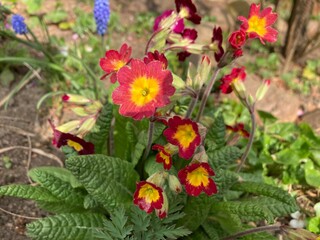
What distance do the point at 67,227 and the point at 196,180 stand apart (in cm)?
51

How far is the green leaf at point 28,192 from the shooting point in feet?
5.85

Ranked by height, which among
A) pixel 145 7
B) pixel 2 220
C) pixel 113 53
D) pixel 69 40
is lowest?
pixel 2 220

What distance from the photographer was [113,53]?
1749 millimetres

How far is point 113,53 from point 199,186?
0.55 m

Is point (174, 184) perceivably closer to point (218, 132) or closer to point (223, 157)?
point (223, 157)

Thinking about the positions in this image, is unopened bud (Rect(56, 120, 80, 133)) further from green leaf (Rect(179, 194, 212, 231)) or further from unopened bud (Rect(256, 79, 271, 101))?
unopened bud (Rect(256, 79, 271, 101))

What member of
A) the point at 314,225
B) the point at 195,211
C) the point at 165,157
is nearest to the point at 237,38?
the point at 165,157

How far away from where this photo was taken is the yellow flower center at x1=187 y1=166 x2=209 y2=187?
1633 mm

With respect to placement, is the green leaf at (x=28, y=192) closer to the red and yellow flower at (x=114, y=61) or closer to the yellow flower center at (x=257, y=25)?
the red and yellow flower at (x=114, y=61)

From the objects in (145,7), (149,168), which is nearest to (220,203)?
(149,168)

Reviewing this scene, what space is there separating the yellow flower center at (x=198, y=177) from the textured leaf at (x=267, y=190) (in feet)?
1.23

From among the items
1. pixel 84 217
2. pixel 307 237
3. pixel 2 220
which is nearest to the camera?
pixel 307 237

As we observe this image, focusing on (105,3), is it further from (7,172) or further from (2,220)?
(2,220)

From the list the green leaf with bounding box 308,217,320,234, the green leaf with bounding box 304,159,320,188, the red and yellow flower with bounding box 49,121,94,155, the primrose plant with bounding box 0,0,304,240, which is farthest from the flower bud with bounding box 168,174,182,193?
the green leaf with bounding box 304,159,320,188
